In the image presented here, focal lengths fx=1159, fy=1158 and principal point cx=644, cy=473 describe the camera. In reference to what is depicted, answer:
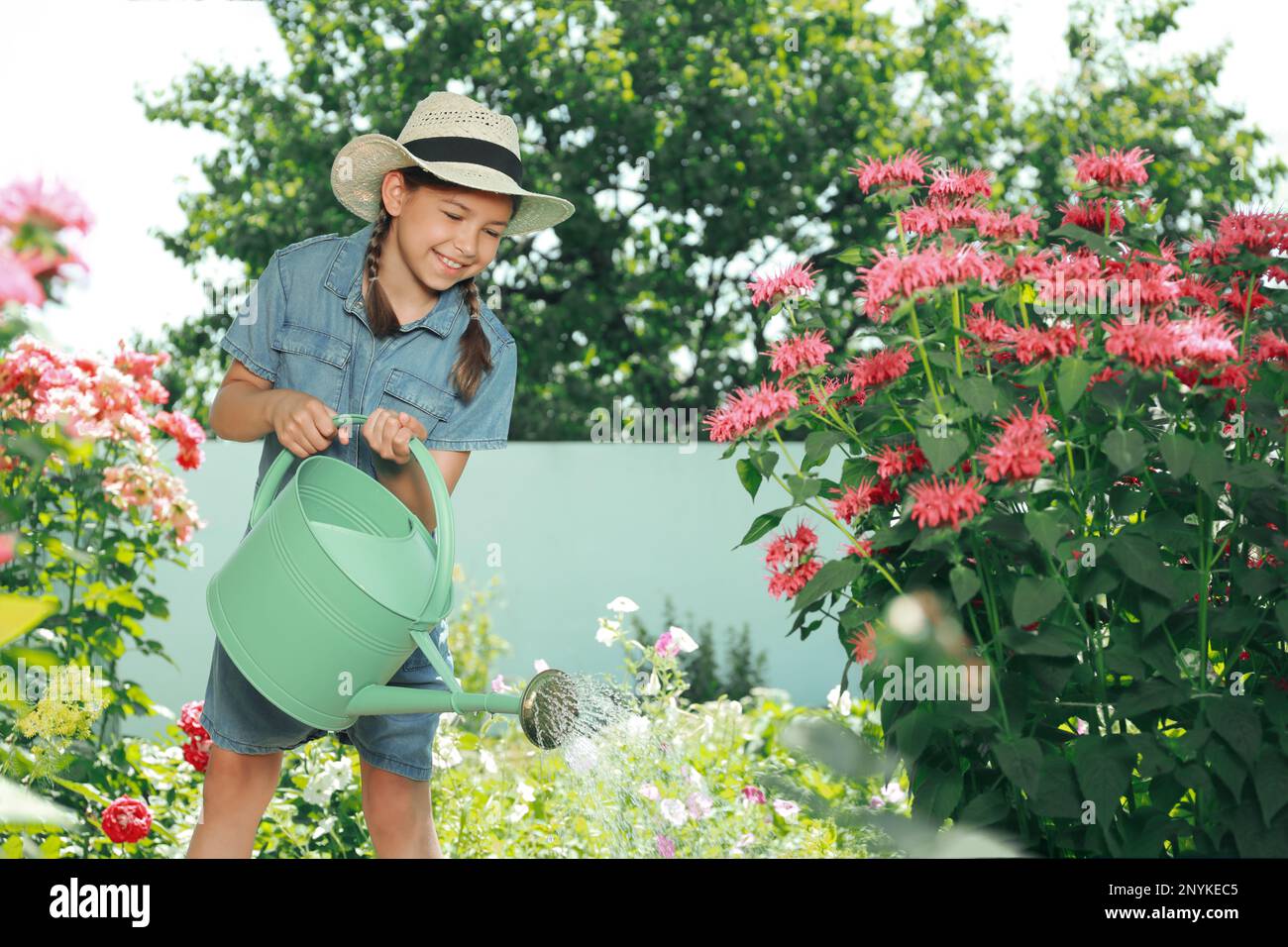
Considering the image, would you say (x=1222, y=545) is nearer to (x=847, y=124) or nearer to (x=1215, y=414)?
(x=1215, y=414)

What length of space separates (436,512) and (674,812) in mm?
1085

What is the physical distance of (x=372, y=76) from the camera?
607cm

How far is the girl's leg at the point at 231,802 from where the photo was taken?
175cm

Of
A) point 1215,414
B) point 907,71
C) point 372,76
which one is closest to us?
point 1215,414

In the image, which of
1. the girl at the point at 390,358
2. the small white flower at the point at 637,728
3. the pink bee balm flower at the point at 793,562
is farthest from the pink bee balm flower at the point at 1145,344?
the small white flower at the point at 637,728

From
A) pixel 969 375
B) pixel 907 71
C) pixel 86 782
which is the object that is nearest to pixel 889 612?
pixel 969 375

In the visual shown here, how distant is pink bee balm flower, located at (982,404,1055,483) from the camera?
1.37 meters

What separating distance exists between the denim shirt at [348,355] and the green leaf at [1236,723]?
1097 millimetres

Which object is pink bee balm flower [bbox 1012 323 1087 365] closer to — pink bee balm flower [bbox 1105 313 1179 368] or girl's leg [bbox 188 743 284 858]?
pink bee balm flower [bbox 1105 313 1179 368]

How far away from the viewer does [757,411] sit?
155 cm

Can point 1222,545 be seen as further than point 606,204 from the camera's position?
No

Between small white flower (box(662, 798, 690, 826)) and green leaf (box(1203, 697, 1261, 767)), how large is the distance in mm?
1118
